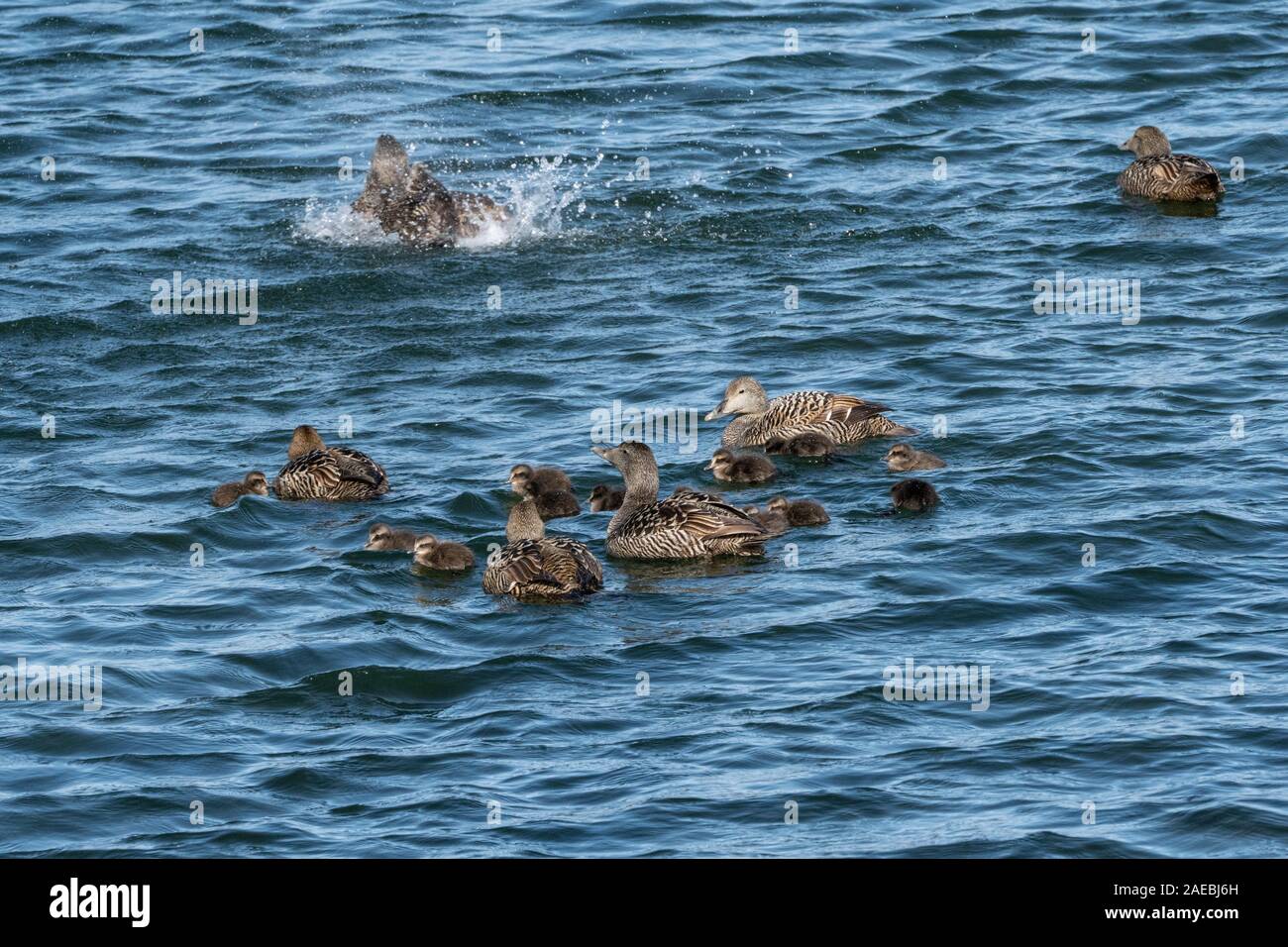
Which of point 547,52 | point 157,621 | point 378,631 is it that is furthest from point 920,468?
point 547,52

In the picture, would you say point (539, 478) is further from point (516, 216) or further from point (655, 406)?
point (516, 216)

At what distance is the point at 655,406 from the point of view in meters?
17.9

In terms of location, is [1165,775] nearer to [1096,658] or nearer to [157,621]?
[1096,658]

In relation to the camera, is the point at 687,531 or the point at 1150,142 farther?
the point at 1150,142

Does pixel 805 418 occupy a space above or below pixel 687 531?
above

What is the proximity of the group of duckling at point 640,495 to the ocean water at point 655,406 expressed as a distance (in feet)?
0.52

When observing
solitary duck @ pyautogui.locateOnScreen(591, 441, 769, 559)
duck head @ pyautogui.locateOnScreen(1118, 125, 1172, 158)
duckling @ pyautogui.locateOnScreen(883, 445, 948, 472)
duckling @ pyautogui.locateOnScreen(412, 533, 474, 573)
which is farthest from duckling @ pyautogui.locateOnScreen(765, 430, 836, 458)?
duck head @ pyautogui.locateOnScreen(1118, 125, 1172, 158)

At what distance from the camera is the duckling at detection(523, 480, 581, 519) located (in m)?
15.4

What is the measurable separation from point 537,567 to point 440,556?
920 millimetres

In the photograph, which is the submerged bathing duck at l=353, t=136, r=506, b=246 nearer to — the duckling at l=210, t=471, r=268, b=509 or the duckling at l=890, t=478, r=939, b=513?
the duckling at l=210, t=471, r=268, b=509

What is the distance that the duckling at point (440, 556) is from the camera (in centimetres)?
1412

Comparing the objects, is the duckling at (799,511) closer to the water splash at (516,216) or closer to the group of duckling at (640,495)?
the group of duckling at (640,495)

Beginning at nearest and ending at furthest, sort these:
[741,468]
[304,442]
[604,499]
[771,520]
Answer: [771,520] → [604,499] → [741,468] → [304,442]

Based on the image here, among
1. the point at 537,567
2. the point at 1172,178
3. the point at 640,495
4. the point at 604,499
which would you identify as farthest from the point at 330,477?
Result: the point at 1172,178
